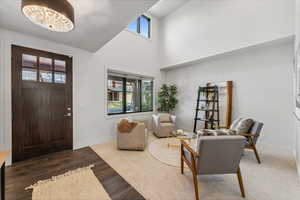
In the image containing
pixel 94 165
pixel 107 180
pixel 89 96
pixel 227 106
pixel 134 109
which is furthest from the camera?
pixel 134 109

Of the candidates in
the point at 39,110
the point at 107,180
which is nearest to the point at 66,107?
the point at 39,110

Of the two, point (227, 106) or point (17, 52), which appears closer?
point (17, 52)

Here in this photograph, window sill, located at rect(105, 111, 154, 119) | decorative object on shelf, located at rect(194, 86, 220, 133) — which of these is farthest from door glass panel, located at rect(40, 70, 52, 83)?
decorative object on shelf, located at rect(194, 86, 220, 133)

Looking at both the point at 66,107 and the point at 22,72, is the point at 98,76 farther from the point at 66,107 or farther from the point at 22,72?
the point at 22,72

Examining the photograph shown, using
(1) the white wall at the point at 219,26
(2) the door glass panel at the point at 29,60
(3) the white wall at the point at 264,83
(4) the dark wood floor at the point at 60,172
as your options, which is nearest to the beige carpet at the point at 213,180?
(4) the dark wood floor at the point at 60,172

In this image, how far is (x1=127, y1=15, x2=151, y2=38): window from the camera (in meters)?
4.59

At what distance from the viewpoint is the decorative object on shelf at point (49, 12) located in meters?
1.28

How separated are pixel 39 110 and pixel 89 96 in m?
1.08

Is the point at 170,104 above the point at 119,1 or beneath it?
beneath

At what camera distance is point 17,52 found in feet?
7.91

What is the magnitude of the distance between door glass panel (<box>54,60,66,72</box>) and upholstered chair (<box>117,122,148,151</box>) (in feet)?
6.83

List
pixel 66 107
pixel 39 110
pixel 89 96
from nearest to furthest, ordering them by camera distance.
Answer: pixel 39 110 < pixel 66 107 < pixel 89 96

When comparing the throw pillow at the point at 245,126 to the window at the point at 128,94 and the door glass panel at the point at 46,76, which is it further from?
the door glass panel at the point at 46,76

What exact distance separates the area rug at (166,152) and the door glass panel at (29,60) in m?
3.24
